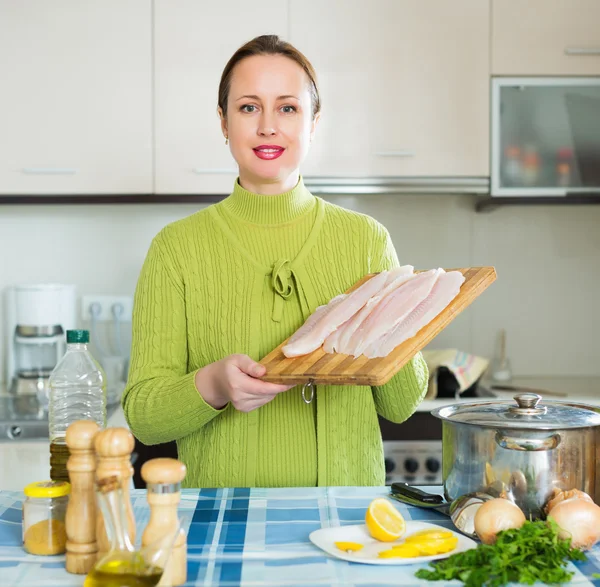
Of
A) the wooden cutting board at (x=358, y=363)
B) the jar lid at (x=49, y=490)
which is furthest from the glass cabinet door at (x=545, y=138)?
the jar lid at (x=49, y=490)

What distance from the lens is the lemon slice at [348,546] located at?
0.88m

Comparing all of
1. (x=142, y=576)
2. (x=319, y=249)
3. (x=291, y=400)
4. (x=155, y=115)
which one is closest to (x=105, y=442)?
(x=142, y=576)

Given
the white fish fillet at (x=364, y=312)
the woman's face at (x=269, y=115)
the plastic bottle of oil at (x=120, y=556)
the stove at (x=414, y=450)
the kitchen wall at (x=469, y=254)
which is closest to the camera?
the plastic bottle of oil at (x=120, y=556)

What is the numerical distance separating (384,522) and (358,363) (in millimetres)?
202

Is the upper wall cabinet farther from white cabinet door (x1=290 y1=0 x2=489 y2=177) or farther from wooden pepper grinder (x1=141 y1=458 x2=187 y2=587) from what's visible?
wooden pepper grinder (x1=141 y1=458 x2=187 y2=587)

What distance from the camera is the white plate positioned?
2.79 feet

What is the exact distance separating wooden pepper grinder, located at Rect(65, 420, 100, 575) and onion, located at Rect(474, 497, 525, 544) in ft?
1.38

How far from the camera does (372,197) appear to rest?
9.12 feet

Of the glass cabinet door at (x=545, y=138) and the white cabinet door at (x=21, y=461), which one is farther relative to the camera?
the glass cabinet door at (x=545, y=138)

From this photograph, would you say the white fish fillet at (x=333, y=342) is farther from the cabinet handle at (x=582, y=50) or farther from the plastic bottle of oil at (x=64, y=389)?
the cabinet handle at (x=582, y=50)

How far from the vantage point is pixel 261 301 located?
4.37 ft

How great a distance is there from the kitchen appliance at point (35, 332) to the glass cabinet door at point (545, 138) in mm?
1440

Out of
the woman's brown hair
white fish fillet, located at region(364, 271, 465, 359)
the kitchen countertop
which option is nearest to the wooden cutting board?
white fish fillet, located at region(364, 271, 465, 359)

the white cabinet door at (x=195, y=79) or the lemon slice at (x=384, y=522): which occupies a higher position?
the white cabinet door at (x=195, y=79)
